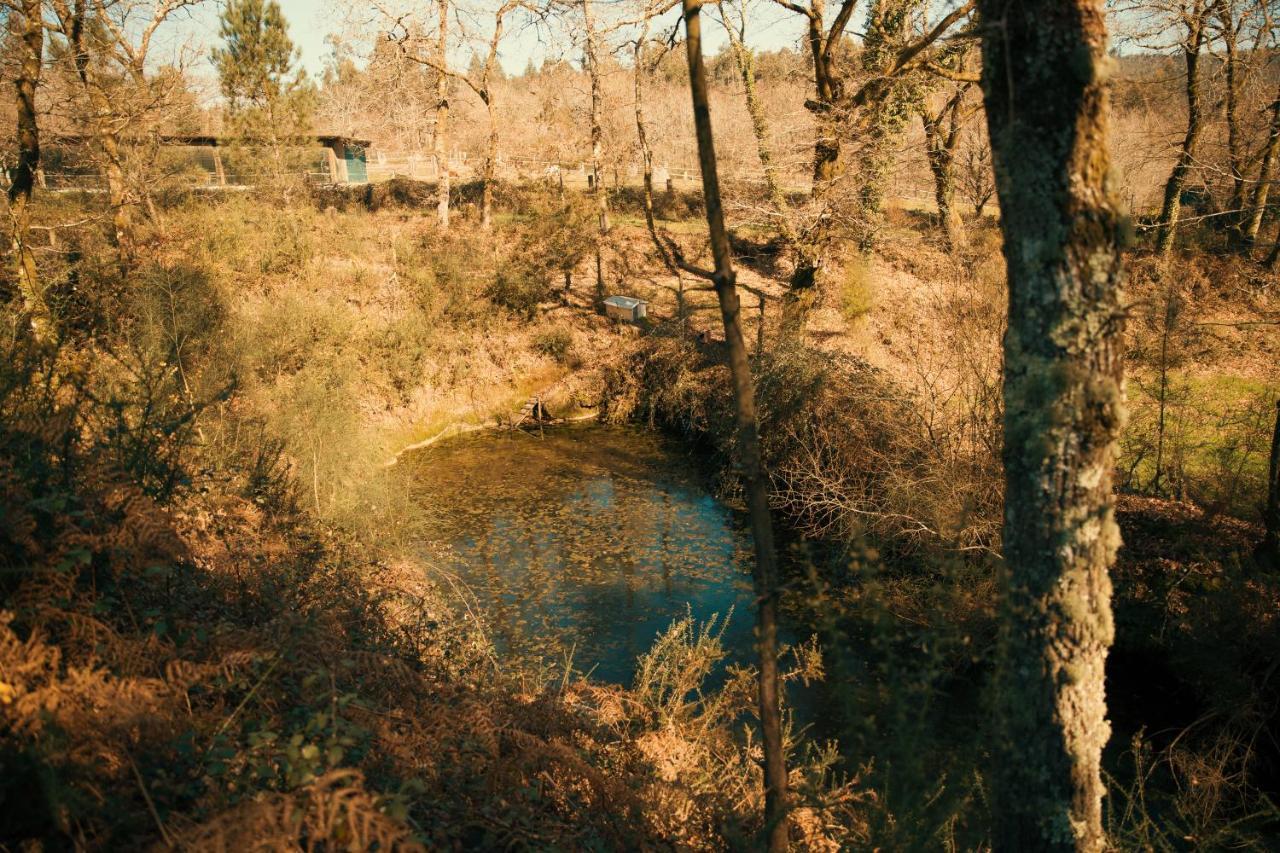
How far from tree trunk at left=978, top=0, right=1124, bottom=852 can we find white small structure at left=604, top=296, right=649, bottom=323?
17032 mm

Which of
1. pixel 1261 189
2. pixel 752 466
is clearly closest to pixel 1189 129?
pixel 1261 189

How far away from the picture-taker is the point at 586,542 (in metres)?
11.9

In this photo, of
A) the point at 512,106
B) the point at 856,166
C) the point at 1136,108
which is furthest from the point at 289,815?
the point at 512,106

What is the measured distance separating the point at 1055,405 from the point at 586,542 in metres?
9.50

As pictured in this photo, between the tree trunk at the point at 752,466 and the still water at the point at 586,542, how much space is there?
4.37 meters

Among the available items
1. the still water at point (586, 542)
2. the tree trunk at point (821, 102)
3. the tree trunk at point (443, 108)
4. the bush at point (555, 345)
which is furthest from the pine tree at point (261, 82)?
the tree trunk at point (821, 102)

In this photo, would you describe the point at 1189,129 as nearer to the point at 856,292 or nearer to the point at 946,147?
the point at 946,147

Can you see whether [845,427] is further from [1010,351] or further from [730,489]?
[1010,351]

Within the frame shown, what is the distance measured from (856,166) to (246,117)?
772 inches

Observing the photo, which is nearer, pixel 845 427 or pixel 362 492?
pixel 362 492

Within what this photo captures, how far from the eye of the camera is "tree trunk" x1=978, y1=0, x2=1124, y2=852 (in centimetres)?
283

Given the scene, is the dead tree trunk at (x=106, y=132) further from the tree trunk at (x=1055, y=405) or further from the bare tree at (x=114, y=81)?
the tree trunk at (x=1055, y=405)

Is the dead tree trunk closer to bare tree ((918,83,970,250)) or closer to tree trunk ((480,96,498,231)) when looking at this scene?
tree trunk ((480,96,498,231))

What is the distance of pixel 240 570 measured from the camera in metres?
5.80
